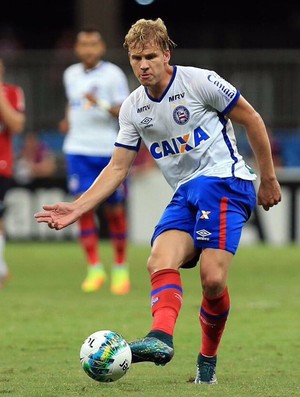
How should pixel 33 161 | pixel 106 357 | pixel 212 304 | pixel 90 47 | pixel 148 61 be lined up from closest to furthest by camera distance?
1. pixel 106 357
2. pixel 148 61
3. pixel 212 304
4. pixel 90 47
5. pixel 33 161

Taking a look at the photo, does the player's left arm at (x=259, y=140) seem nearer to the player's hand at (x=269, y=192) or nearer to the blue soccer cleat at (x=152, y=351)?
the player's hand at (x=269, y=192)

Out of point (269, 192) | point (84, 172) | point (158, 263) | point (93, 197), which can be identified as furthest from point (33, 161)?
point (158, 263)

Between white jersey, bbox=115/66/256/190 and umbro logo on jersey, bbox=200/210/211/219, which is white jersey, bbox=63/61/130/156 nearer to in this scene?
white jersey, bbox=115/66/256/190

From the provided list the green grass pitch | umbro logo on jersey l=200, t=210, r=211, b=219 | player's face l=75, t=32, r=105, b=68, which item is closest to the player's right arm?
umbro logo on jersey l=200, t=210, r=211, b=219

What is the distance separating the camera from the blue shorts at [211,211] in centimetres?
670

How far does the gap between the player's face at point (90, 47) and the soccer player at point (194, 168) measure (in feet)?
18.2

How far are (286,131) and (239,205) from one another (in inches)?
598

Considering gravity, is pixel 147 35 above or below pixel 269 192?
above

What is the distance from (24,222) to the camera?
1930cm

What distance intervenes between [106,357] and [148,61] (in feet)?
5.56

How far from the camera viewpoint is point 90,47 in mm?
12562

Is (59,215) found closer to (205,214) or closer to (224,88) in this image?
(205,214)

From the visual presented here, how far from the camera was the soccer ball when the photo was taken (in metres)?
6.09

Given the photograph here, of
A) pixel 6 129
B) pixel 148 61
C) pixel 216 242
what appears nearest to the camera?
pixel 148 61
